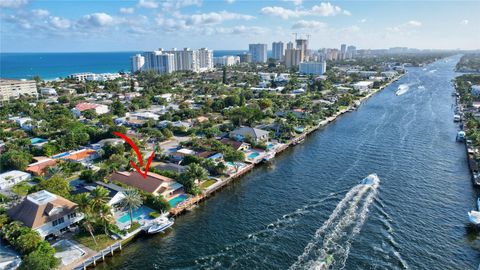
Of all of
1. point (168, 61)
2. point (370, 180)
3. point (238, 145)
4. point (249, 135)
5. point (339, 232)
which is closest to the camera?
point (339, 232)

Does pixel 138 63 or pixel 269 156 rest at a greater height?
pixel 138 63

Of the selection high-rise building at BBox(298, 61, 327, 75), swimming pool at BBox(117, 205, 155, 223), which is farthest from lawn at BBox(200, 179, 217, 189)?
high-rise building at BBox(298, 61, 327, 75)

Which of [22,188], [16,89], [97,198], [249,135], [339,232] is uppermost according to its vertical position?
[16,89]

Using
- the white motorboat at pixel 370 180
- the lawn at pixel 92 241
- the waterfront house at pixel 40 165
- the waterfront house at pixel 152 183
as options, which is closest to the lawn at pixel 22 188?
the waterfront house at pixel 40 165

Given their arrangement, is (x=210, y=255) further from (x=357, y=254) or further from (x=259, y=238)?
(x=357, y=254)

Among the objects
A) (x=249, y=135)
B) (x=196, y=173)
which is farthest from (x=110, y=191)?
(x=249, y=135)

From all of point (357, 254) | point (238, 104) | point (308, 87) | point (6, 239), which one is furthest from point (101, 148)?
point (308, 87)

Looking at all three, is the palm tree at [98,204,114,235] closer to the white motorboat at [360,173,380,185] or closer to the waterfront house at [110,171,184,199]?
the waterfront house at [110,171,184,199]

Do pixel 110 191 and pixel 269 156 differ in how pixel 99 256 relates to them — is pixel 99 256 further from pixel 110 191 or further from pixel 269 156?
pixel 269 156
